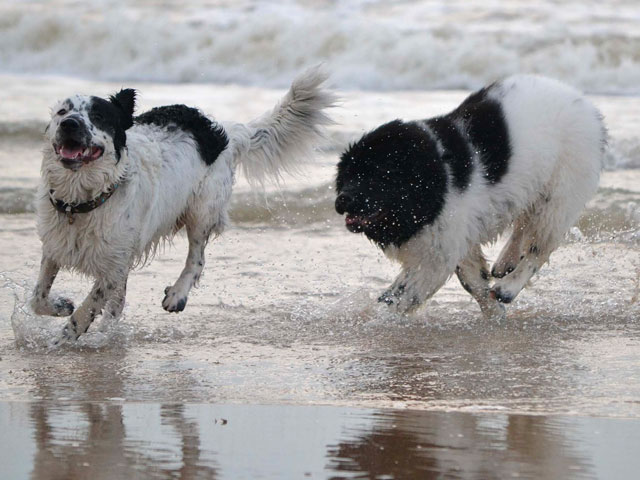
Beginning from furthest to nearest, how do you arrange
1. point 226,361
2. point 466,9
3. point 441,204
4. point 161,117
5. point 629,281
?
point 466,9, point 629,281, point 161,117, point 441,204, point 226,361

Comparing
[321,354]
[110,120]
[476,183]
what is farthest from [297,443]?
[476,183]

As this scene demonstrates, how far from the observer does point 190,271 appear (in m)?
5.86

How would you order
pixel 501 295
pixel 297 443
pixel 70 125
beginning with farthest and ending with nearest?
pixel 501 295
pixel 70 125
pixel 297 443

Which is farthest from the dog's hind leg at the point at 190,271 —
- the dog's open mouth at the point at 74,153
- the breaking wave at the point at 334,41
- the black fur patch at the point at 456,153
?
the breaking wave at the point at 334,41

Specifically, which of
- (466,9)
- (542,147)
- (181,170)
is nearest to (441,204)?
(542,147)

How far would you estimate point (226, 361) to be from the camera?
4.87 m

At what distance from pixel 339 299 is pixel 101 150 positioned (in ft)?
5.50

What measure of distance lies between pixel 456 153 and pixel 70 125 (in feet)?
6.04

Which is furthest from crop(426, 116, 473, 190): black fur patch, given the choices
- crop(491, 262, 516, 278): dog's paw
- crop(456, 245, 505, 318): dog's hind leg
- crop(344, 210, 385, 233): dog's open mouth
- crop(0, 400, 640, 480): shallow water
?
crop(0, 400, 640, 480): shallow water

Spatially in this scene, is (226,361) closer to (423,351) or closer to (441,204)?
(423,351)

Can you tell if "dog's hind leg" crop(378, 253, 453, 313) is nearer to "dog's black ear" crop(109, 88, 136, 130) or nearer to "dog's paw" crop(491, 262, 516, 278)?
"dog's paw" crop(491, 262, 516, 278)

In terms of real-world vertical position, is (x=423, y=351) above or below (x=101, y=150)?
below

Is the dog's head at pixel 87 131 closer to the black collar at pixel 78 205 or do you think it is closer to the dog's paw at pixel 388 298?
the black collar at pixel 78 205

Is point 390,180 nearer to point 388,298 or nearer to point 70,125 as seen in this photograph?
point 388,298
